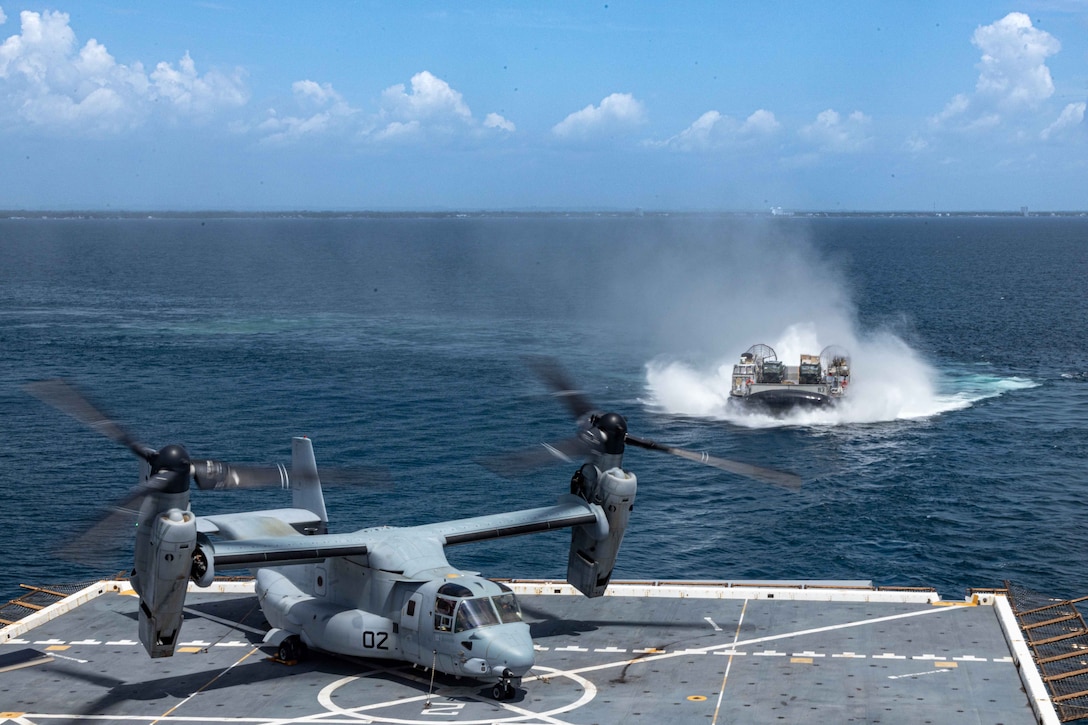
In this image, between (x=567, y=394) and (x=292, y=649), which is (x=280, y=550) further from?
(x=567, y=394)

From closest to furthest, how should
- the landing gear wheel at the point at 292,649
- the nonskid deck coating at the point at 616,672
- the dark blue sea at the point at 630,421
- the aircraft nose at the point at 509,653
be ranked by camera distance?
1. the nonskid deck coating at the point at 616,672
2. the aircraft nose at the point at 509,653
3. the landing gear wheel at the point at 292,649
4. the dark blue sea at the point at 630,421

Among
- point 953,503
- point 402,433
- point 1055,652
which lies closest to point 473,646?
point 1055,652

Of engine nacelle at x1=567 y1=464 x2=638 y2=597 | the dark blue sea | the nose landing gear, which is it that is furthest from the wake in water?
the nose landing gear

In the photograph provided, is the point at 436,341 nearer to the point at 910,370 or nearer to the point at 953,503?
the point at 910,370

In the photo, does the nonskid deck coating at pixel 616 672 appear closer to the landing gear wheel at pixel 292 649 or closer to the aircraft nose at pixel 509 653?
the landing gear wheel at pixel 292 649

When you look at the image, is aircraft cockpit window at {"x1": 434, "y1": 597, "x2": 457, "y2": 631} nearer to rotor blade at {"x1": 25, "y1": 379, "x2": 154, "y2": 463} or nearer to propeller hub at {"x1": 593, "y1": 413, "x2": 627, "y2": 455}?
propeller hub at {"x1": 593, "y1": 413, "x2": 627, "y2": 455}

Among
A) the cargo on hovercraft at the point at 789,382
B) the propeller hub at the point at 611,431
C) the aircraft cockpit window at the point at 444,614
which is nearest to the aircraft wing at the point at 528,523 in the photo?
the propeller hub at the point at 611,431
